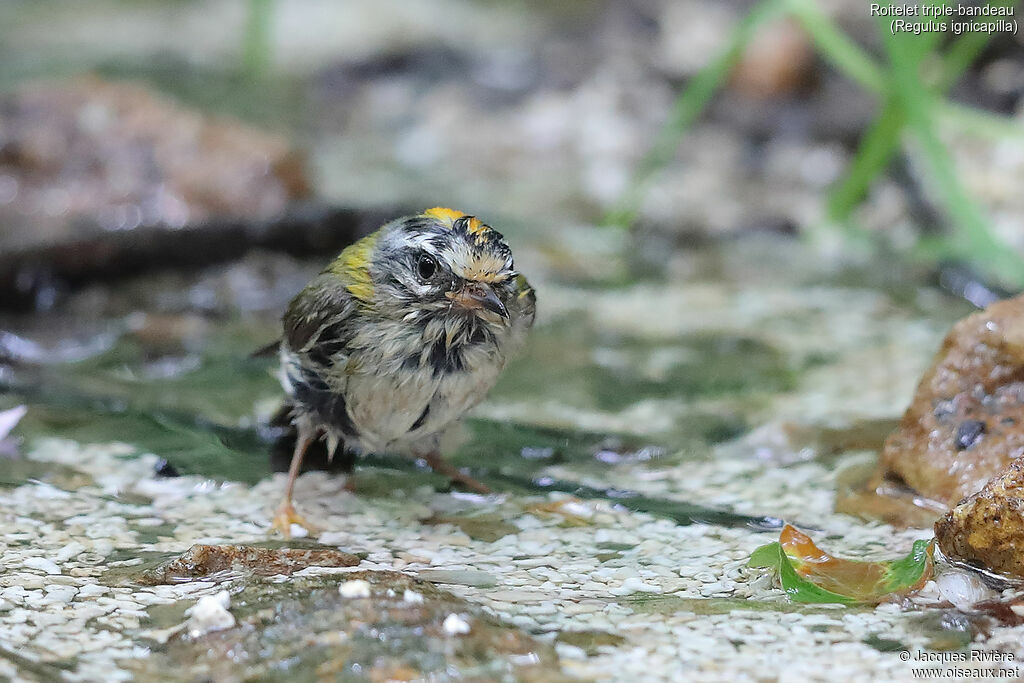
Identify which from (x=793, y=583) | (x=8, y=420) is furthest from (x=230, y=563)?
(x=793, y=583)

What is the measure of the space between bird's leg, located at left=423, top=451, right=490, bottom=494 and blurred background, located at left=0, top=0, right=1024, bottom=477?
17.7 inches

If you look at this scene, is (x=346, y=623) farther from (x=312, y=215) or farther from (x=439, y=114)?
(x=439, y=114)

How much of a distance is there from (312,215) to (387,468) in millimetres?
2810

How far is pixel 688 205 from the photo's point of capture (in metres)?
8.19

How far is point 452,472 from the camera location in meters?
3.97

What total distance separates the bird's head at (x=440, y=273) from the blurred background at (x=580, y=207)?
0.94 metres

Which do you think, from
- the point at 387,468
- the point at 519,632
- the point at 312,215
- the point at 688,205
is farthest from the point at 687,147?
the point at 519,632

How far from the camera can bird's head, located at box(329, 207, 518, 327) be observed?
3346 mm

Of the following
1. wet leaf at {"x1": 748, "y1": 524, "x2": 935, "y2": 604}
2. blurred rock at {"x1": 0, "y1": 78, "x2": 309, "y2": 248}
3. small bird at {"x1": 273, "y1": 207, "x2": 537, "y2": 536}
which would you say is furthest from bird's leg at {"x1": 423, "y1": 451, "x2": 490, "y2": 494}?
blurred rock at {"x1": 0, "y1": 78, "x2": 309, "y2": 248}

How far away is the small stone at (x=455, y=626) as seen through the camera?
8.14 feet

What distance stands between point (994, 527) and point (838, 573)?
399 mm

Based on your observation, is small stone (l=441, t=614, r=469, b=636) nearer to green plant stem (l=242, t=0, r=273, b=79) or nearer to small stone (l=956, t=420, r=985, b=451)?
small stone (l=956, t=420, r=985, b=451)

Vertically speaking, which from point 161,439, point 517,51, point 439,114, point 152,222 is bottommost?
point 161,439

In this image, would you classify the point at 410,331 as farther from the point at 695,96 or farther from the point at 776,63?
the point at 776,63
